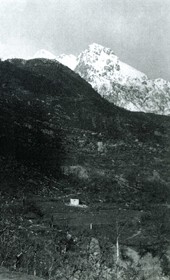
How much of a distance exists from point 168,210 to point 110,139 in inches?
1025

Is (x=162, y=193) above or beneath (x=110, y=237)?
above

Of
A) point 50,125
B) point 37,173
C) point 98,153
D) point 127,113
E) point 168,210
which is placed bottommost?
point 168,210

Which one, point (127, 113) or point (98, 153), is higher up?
point (127, 113)

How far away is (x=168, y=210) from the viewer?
43062 millimetres

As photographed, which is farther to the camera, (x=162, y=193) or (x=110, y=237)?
(x=162, y=193)

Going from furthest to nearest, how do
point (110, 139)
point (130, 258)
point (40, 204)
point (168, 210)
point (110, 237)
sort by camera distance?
point (110, 139)
point (168, 210)
point (40, 204)
point (110, 237)
point (130, 258)

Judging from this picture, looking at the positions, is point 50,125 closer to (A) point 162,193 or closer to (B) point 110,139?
(B) point 110,139

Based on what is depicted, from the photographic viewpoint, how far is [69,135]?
63031 millimetres

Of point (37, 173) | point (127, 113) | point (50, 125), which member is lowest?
point (37, 173)

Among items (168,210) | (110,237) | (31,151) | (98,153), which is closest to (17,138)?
(31,151)

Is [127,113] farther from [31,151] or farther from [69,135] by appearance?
[31,151]

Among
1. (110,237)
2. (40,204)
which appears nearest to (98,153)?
(40,204)

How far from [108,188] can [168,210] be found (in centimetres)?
815

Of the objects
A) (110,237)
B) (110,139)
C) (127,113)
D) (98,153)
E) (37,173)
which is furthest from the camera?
(127,113)
